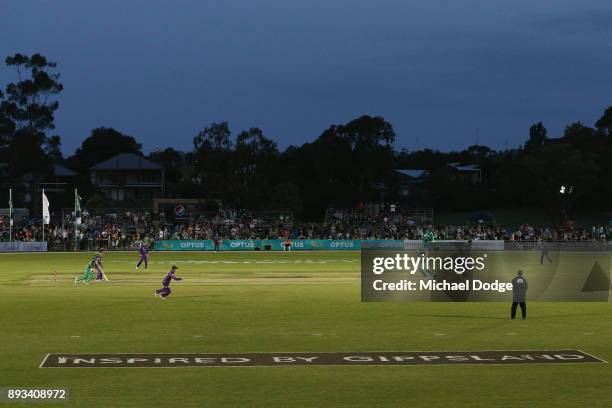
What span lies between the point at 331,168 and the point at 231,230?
1805 inches

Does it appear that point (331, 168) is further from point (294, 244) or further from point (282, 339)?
point (282, 339)

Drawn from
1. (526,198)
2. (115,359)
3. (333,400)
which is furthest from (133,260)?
(526,198)

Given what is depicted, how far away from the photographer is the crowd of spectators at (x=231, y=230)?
82.1 metres

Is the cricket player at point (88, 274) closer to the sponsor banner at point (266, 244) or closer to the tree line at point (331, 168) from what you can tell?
the sponsor banner at point (266, 244)

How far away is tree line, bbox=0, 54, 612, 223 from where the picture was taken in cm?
11594

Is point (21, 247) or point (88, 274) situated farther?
point (21, 247)

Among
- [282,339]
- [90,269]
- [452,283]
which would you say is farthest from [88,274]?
[282,339]

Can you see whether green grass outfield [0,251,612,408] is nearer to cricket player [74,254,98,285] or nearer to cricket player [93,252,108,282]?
cricket player [74,254,98,285]

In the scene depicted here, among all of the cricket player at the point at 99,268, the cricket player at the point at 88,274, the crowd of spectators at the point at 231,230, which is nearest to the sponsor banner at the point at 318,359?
the cricket player at the point at 99,268

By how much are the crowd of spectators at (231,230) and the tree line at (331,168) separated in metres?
21.2

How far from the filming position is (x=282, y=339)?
23000 millimetres

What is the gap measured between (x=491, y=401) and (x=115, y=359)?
8.81 meters

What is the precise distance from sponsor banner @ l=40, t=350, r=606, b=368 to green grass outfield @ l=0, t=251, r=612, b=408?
1.87ft

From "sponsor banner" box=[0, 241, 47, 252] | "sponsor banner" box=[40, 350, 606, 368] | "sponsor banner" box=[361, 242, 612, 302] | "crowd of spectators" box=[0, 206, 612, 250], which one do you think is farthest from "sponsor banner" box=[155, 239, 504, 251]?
"sponsor banner" box=[40, 350, 606, 368]
